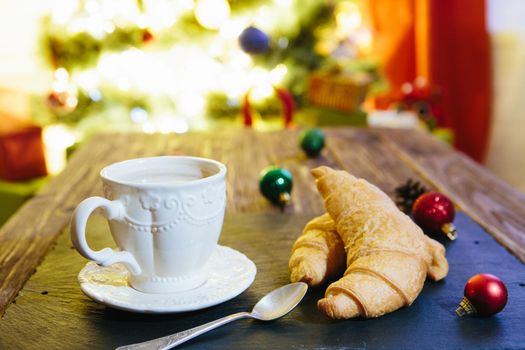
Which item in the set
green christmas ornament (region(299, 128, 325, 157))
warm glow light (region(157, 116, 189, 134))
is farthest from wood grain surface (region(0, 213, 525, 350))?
warm glow light (region(157, 116, 189, 134))

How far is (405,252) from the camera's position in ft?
1.91

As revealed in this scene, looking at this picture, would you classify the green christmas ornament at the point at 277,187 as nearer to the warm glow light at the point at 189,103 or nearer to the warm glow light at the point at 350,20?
the warm glow light at the point at 189,103

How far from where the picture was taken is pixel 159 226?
1.86 feet

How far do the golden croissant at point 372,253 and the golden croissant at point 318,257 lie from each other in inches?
0.7

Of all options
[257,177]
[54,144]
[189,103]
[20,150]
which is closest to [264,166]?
[257,177]

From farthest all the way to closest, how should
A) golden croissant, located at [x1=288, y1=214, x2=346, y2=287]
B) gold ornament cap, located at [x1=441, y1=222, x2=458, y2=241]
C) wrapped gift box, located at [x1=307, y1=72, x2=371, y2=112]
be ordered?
1. wrapped gift box, located at [x1=307, y1=72, x2=371, y2=112]
2. gold ornament cap, located at [x1=441, y1=222, x2=458, y2=241]
3. golden croissant, located at [x1=288, y1=214, x2=346, y2=287]

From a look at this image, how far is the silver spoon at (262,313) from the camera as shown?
1.62ft

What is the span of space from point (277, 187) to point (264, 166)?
30cm

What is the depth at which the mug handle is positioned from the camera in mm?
531

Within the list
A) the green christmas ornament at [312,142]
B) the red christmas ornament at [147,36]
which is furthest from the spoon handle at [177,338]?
the red christmas ornament at [147,36]

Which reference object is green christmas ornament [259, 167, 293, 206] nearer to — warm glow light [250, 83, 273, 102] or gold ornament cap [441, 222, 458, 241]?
gold ornament cap [441, 222, 458, 241]

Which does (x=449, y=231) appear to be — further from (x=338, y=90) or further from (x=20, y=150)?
(x=20, y=150)

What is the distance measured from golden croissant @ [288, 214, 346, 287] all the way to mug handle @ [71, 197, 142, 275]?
0.16m

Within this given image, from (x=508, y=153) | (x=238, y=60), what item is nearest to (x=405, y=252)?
(x=508, y=153)
